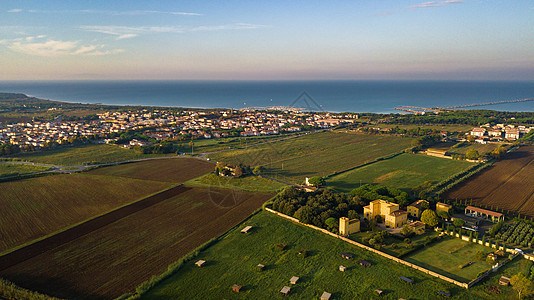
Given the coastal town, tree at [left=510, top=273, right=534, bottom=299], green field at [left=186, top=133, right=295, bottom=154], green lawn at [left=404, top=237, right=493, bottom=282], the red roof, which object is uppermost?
the coastal town

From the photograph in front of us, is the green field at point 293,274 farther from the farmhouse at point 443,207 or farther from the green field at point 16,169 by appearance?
the green field at point 16,169

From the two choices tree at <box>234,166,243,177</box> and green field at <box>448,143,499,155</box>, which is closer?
tree at <box>234,166,243,177</box>

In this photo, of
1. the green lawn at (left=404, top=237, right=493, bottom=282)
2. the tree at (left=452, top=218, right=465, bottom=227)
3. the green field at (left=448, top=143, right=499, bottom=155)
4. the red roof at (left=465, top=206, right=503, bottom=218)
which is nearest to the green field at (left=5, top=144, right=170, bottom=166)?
the green lawn at (left=404, top=237, right=493, bottom=282)

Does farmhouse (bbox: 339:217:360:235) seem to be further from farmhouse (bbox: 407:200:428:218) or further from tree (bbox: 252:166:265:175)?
tree (bbox: 252:166:265:175)

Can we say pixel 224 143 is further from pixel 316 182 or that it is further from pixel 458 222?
pixel 458 222

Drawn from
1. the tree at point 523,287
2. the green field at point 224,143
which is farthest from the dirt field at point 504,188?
the green field at point 224,143

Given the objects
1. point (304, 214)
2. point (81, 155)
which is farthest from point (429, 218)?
point (81, 155)
